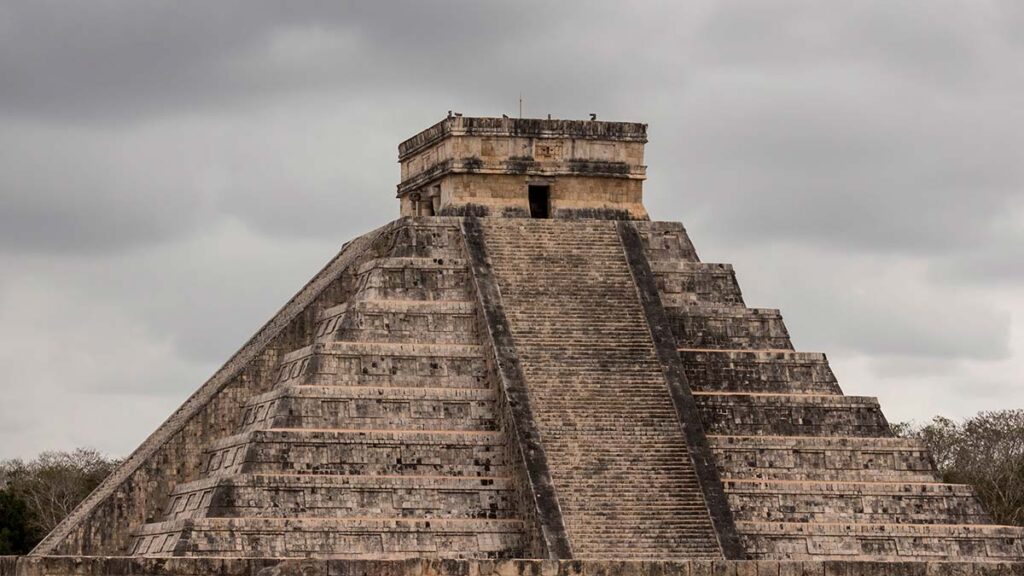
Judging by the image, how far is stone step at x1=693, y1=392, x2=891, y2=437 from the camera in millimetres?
42562

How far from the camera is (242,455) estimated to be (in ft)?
131

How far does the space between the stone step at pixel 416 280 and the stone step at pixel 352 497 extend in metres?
4.14

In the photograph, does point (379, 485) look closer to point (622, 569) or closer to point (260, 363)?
point (260, 363)

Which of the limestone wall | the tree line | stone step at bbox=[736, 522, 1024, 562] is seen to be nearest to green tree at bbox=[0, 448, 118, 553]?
the tree line

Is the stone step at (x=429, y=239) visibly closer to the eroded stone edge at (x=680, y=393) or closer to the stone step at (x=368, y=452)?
the eroded stone edge at (x=680, y=393)

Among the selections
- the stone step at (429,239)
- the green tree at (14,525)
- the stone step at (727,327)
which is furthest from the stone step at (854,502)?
the green tree at (14,525)

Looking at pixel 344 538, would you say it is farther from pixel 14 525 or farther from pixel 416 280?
pixel 14 525

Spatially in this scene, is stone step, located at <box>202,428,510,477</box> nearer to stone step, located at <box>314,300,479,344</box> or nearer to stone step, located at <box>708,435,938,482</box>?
stone step, located at <box>314,300,479,344</box>

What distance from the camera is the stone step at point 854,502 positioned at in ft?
135

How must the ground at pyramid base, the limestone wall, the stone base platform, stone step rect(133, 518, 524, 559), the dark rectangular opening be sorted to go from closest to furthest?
the stone base platform < stone step rect(133, 518, 524, 559) < the ground at pyramid base < the limestone wall < the dark rectangular opening

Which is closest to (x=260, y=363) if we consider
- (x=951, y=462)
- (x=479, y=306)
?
(x=479, y=306)

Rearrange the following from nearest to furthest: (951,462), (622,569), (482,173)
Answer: (622,569) < (482,173) < (951,462)

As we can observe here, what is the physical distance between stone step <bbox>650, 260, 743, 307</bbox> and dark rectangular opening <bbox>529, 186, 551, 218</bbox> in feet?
7.52

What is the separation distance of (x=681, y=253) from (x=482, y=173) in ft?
13.0
